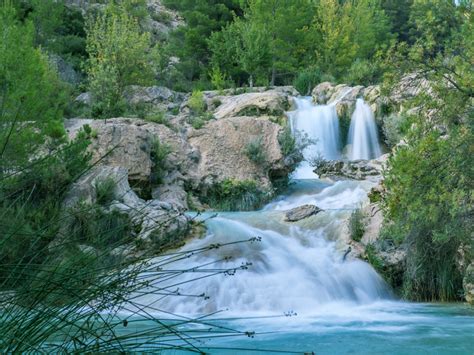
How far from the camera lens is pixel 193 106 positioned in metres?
22.0

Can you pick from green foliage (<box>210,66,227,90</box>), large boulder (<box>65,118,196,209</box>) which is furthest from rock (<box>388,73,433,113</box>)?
green foliage (<box>210,66,227,90</box>)

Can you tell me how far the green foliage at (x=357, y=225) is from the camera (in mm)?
10859

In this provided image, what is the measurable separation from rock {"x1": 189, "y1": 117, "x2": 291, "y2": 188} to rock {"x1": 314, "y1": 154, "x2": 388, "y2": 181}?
86.2 inches

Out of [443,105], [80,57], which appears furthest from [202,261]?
[80,57]

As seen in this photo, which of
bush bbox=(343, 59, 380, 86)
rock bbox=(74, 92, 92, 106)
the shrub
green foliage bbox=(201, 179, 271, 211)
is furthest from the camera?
bush bbox=(343, 59, 380, 86)

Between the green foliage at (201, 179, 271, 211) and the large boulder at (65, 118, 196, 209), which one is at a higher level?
the large boulder at (65, 118, 196, 209)

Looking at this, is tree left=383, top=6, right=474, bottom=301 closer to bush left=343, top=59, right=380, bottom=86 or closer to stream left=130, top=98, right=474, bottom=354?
stream left=130, top=98, right=474, bottom=354

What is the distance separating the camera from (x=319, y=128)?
21.8 metres

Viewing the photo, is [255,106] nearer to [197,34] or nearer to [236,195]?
[236,195]

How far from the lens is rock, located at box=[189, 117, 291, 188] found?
52.0ft

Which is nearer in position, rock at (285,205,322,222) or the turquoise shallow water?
the turquoise shallow water

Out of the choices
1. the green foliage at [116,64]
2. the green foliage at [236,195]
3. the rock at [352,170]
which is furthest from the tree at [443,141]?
the green foliage at [116,64]

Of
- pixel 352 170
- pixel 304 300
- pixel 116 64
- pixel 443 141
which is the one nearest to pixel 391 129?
pixel 352 170

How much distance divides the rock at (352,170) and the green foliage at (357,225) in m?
6.26
